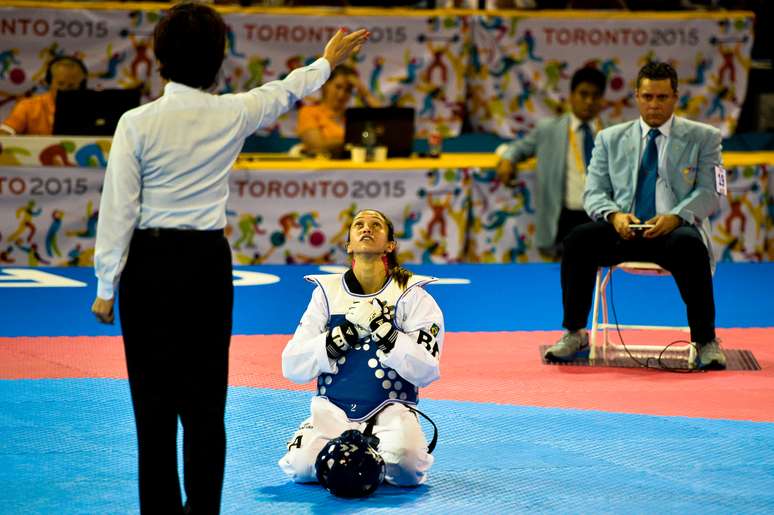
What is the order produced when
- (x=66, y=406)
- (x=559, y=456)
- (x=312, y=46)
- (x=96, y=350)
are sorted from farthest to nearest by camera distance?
(x=312, y=46) → (x=96, y=350) → (x=66, y=406) → (x=559, y=456)

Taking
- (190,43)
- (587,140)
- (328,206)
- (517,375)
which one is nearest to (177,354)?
(190,43)

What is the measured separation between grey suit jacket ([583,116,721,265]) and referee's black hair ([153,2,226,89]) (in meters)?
3.76

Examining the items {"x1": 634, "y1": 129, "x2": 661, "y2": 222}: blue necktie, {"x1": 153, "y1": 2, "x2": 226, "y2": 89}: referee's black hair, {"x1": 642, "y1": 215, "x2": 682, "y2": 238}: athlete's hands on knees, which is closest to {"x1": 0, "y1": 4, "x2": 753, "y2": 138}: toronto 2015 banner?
{"x1": 634, "y1": 129, "x2": 661, "y2": 222}: blue necktie

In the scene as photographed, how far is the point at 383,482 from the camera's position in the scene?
4.51 m

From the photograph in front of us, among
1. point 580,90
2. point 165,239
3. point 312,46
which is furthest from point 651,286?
point 165,239

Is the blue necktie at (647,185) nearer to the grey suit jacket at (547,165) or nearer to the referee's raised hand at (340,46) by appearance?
the grey suit jacket at (547,165)

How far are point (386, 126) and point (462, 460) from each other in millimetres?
5680

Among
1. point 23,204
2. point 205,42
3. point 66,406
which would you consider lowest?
point 66,406

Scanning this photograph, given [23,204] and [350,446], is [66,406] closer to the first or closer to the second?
[350,446]

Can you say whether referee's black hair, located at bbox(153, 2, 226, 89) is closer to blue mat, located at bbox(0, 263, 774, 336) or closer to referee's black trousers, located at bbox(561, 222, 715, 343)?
referee's black trousers, located at bbox(561, 222, 715, 343)

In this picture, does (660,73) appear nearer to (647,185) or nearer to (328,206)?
(647,185)

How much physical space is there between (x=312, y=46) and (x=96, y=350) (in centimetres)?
468

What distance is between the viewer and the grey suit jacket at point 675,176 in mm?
6934

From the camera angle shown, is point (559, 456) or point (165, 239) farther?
point (559, 456)
